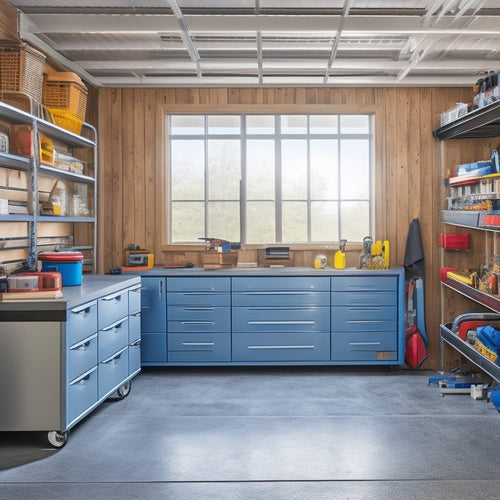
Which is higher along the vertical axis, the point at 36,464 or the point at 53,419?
the point at 53,419

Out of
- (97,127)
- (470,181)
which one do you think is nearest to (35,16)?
(97,127)

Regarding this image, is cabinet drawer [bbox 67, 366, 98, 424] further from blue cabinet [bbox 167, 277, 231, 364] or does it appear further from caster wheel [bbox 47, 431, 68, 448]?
blue cabinet [bbox 167, 277, 231, 364]

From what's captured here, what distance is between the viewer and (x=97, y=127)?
20.0 feet

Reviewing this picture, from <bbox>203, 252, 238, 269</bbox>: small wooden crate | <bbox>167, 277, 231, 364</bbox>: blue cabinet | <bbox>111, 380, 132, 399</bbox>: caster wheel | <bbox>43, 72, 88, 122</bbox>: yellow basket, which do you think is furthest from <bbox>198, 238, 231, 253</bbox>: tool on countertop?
<bbox>43, 72, 88, 122</bbox>: yellow basket

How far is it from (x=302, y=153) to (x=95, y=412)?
3.50 meters

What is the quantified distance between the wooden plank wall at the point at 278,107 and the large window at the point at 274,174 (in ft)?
0.66

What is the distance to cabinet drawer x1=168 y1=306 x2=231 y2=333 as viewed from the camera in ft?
18.3

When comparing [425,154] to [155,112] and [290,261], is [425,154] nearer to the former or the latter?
[290,261]

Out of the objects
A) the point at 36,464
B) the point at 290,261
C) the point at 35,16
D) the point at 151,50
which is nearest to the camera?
the point at 36,464

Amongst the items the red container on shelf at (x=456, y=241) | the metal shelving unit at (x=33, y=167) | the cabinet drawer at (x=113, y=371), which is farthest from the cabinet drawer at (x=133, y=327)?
the red container on shelf at (x=456, y=241)

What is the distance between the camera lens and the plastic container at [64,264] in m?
4.30

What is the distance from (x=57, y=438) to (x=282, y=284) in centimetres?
266

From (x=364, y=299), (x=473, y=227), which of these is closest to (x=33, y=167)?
(x=364, y=299)

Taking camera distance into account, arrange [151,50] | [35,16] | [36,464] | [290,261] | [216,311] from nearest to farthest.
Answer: [36,464], [35,16], [151,50], [216,311], [290,261]
